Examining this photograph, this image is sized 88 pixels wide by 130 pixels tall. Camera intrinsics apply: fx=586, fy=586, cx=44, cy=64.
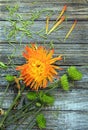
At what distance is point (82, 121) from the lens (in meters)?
2.45

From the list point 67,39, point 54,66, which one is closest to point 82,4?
point 67,39

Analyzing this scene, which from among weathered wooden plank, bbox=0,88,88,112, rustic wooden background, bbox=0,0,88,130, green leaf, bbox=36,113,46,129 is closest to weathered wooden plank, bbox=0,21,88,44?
rustic wooden background, bbox=0,0,88,130

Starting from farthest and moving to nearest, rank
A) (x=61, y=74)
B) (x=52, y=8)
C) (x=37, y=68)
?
(x=52, y=8), (x=61, y=74), (x=37, y=68)

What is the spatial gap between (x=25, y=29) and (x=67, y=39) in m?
0.19

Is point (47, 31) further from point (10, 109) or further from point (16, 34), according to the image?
point (10, 109)

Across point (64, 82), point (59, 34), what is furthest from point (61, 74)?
point (59, 34)

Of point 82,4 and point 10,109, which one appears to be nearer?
point 10,109

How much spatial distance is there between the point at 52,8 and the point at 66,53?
22 cm

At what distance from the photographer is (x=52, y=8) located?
2588 millimetres

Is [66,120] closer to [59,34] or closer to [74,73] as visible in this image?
[74,73]

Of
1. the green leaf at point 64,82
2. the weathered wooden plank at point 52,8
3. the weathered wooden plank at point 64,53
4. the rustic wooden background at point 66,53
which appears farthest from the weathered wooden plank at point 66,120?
the weathered wooden plank at point 52,8

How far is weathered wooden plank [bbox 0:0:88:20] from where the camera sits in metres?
2.57

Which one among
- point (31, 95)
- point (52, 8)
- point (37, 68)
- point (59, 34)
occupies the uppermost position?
point (52, 8)

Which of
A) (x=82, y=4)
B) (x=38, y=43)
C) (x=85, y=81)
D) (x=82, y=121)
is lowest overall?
(x=82, y=121)
